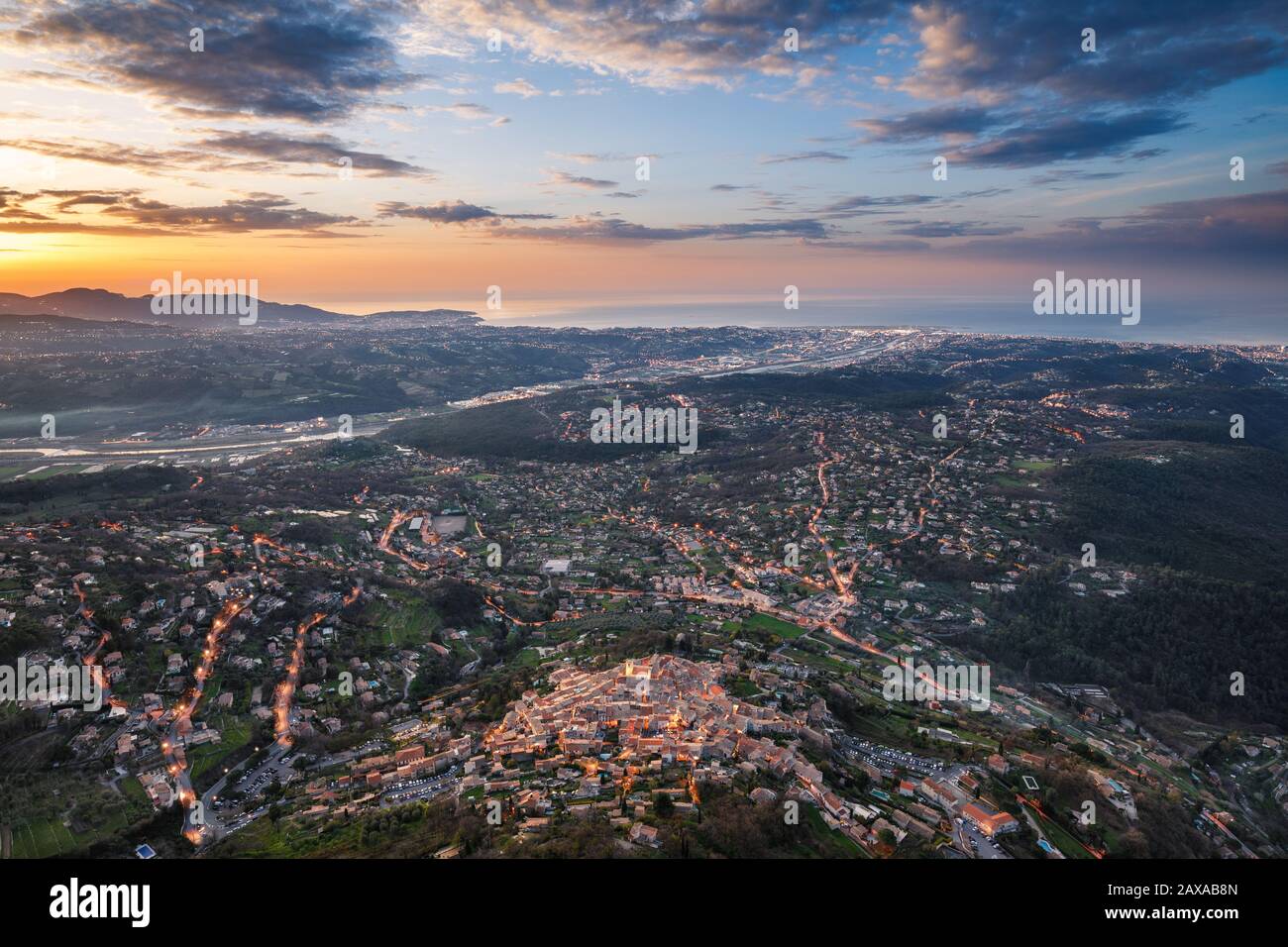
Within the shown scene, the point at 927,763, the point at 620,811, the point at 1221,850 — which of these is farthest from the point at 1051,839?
the point at 620,811

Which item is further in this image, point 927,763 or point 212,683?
point 212,683

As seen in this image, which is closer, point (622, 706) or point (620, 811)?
point (620, 811)

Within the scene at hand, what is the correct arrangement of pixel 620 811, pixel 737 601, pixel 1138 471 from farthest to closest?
1. pixel 1138 471
2. pixel 737 601
3. pixel 620 811

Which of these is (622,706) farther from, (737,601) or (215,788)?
(737,601)

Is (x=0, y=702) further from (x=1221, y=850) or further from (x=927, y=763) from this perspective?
(x=1221, y=850)


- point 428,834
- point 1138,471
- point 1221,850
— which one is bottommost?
point 1221,850
